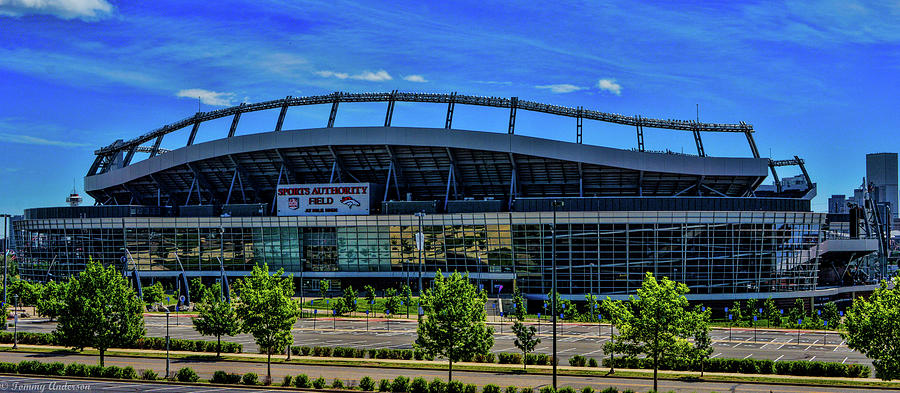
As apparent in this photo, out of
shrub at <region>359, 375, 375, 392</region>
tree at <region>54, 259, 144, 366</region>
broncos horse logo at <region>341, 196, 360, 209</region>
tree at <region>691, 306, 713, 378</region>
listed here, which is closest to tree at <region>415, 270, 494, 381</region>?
shrub at <region>359, 375, 375, 392</region>

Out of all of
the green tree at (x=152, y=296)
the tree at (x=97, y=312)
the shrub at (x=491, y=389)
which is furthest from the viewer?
the green tree at (x=152, y=296)

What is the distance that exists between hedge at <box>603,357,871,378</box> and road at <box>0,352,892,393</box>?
234 cm

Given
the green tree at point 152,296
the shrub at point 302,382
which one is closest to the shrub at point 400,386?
the shrub at point 302,382

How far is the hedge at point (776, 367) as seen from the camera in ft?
158

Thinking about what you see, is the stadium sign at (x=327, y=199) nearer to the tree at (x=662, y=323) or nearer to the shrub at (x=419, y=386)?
the shrub at (x=419, y=386)

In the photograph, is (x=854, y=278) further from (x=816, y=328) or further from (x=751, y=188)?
(x=816, y=328)

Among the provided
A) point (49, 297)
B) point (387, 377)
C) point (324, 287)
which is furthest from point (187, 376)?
point (324, 287)

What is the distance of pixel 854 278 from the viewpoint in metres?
124

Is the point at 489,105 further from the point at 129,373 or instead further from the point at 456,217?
the point at 129,373

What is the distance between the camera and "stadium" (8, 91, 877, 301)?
321 ft

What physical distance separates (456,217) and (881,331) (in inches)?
2738

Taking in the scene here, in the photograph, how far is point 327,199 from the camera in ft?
371

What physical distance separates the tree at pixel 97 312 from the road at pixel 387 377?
245 cm

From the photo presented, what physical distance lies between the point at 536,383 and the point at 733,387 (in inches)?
423
